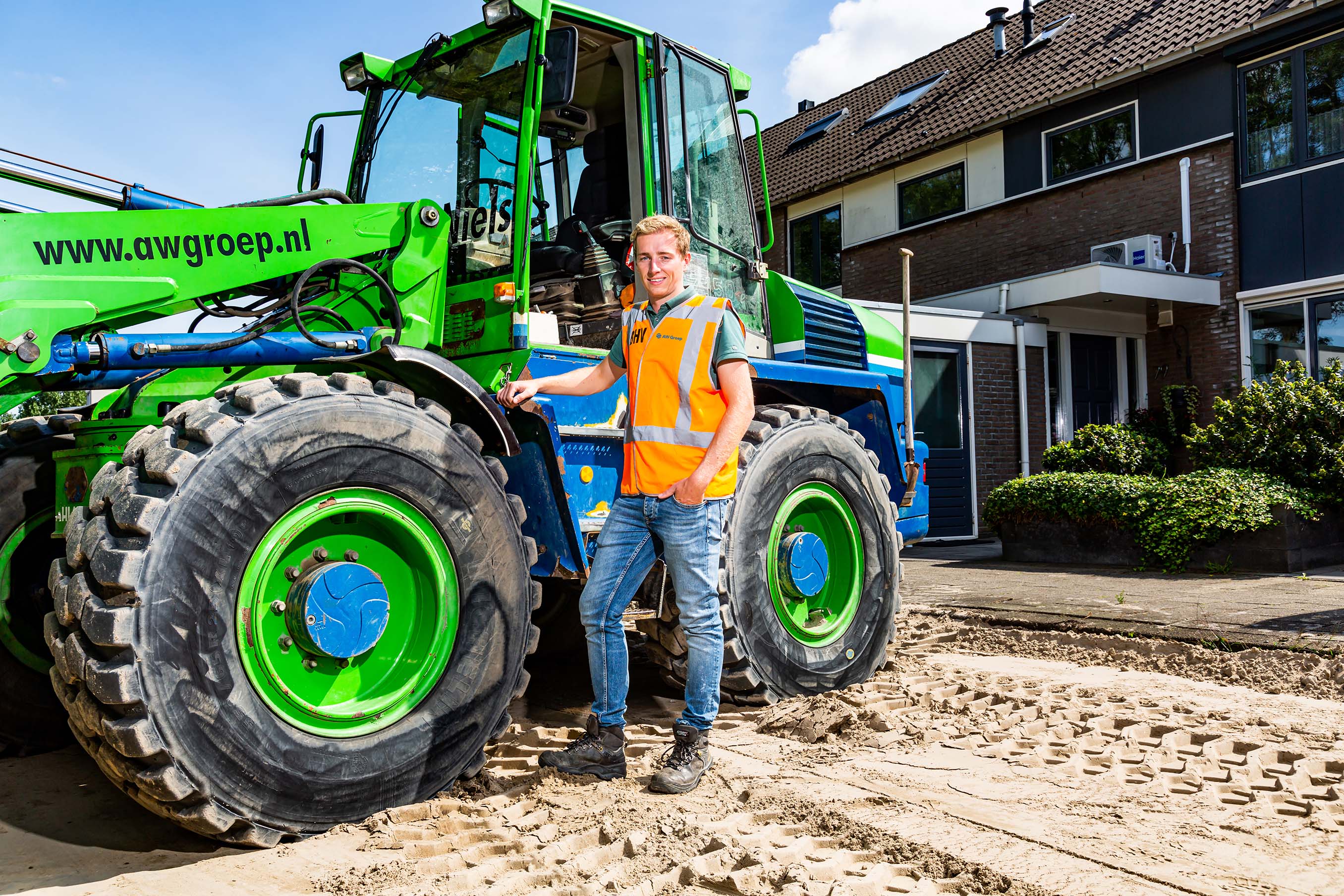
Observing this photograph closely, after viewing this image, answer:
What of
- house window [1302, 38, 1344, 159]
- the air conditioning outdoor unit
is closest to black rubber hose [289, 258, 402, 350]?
the air conditioning outdoor unit

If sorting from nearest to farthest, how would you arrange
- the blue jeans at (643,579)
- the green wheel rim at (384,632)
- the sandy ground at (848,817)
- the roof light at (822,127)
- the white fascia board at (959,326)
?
the sandy ground at (848,817) < the green wheel rim at (384,632) < the blue jeans at (643,579) < the white fascia board at (959,326) < the roof light at (822,127)

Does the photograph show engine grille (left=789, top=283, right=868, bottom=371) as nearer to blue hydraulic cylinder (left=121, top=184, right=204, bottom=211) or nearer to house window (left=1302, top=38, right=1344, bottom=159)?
blue hydraulic cylinder (left=121, top=184, right=204, bottom=211)

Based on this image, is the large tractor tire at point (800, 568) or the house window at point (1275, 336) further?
the house window at point (1275, 336)

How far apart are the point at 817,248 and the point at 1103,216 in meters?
6.28

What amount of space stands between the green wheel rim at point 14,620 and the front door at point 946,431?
1241cm

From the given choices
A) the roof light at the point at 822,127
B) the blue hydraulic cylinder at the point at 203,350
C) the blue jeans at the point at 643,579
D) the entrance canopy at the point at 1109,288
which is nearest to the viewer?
the blue hydraulic cylinder at the point at 203,350

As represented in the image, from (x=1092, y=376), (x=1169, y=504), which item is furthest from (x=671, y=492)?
(x=1092, y=376)

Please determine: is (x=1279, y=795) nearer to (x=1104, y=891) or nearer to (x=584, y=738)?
(x=1104, y=891)

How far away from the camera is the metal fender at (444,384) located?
3975mm

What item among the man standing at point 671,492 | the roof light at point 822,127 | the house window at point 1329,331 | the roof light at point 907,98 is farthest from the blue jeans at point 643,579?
the roof light at point 822,127

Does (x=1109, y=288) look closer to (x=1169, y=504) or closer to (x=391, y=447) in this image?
(x=1169, y=504)

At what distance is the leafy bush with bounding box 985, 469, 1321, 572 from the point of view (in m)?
10.1

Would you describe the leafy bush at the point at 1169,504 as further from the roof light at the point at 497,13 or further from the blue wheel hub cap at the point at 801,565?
the roof light at the point at 497,13

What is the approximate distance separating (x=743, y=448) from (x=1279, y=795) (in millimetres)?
2583
